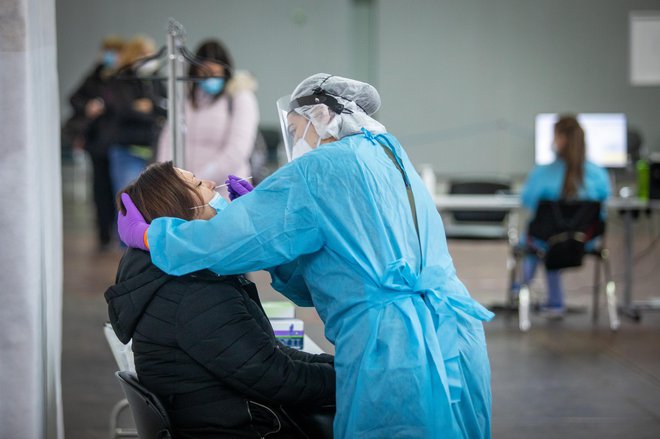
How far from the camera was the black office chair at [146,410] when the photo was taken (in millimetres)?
2094

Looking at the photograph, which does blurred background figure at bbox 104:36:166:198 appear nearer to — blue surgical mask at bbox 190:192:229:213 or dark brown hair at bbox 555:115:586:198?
dark brown hair at bbox 555:115:586:198

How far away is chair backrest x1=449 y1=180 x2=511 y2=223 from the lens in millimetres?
7902

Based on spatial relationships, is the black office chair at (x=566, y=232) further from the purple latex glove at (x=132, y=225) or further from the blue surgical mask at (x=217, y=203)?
the purple latex glove at (x=132, y=225)

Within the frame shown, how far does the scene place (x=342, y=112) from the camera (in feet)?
7.70

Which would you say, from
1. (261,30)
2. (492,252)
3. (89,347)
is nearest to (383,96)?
(261,30)

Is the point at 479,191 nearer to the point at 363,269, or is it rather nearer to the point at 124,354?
the point at 124,354

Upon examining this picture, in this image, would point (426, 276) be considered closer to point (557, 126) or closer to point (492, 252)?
point (557, 126)

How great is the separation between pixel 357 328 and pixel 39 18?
1214 millimetres

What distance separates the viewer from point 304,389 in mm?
2240

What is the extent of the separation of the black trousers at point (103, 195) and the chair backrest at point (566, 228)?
173 inches

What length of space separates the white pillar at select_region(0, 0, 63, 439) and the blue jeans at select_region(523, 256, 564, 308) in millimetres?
4129

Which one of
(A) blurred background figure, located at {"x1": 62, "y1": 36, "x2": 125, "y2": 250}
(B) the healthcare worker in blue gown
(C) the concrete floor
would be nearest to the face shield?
(B) the healthcare worker in blue gown

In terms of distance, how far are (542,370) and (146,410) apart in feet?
9.86

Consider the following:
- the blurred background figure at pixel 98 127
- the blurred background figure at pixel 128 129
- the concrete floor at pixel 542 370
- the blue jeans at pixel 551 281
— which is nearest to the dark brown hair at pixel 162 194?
the concrete floor at pixel 542 370
